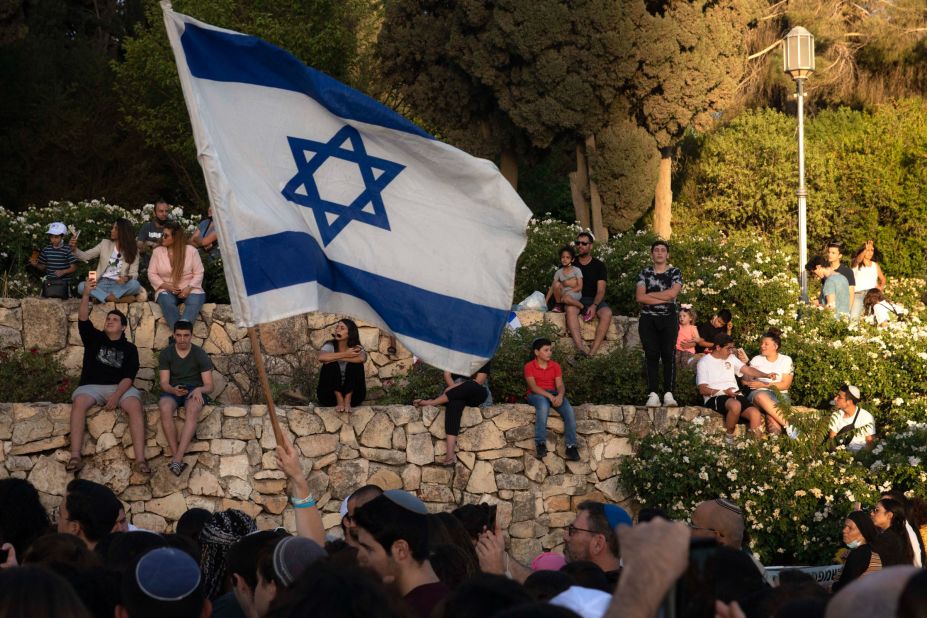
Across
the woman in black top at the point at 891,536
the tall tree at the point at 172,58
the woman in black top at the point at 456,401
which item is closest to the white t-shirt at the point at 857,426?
the woman in black top at the point at 456,401

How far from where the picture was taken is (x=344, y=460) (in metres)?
13.1

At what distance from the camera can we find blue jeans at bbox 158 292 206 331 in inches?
575

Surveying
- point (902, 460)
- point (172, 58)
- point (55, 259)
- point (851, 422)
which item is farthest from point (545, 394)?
point (172, 58)

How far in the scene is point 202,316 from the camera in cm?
1521

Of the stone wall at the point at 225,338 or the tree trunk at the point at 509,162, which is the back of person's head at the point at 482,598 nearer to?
the stone wall at the point at 225,338

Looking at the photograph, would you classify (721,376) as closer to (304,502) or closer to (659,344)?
(659,344)

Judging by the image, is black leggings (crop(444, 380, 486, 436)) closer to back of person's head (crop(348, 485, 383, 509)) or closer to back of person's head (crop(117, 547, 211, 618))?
back of person's head (crop(348, 485, 383, 509))

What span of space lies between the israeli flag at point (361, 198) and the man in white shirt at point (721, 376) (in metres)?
7.48

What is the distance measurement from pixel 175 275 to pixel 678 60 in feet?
37.9

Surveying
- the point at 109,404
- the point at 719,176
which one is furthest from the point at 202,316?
the point at 719,176

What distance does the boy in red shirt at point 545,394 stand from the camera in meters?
13.1

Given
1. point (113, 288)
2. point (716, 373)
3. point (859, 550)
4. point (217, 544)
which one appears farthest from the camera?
point (113, 288)

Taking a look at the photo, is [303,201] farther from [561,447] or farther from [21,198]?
[21,198]

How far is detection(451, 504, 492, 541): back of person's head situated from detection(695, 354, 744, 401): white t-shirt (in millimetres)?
7429
